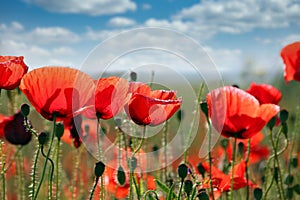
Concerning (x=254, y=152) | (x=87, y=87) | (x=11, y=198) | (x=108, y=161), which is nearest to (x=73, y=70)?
(x=87, y=87)

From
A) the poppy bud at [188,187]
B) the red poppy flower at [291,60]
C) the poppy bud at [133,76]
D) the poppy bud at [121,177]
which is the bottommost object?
the poppy bud at [188,187]

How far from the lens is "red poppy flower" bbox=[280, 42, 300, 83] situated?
128 centimetres

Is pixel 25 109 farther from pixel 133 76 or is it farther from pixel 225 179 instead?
pixel 225 179

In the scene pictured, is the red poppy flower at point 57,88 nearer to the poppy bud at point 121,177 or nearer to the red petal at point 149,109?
the red petal at point 149,109

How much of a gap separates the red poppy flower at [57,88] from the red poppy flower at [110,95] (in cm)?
1

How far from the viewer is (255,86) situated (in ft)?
4.31

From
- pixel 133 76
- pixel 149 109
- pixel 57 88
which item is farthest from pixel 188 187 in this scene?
pixel 133 76

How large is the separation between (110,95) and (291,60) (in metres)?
0.60

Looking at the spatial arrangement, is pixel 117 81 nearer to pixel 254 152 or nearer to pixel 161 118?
pixel 161 118

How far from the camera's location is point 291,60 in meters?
1.30

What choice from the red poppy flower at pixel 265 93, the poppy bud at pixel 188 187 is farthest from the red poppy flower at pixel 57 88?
the red poppy flower at pixel 265 93

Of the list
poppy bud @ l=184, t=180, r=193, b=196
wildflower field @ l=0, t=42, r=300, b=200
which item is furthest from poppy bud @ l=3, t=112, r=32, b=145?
poppy bud @ l=184, t=180, r=193, b=196

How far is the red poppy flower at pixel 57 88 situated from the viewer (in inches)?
32.4

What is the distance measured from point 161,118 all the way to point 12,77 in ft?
0.76
